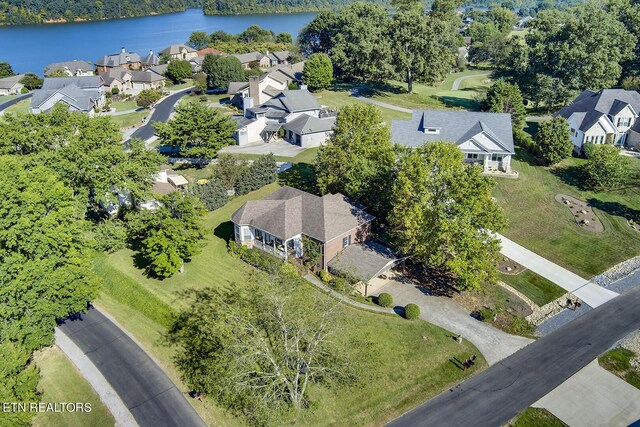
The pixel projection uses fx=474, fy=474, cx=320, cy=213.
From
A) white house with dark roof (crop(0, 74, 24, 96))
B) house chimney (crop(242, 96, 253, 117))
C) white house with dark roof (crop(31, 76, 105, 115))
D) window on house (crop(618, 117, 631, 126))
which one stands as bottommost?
white house with dark roof (crop(0, 74, 24, 96))

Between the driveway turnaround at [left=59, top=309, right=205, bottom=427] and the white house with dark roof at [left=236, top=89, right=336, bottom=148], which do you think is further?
the white house with dark roof at [left=236, top=89, right=336, bottom=148]

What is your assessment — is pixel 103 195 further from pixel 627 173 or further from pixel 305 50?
pixel 305 50

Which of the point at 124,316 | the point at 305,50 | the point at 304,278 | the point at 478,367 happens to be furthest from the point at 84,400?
the point at 305,50

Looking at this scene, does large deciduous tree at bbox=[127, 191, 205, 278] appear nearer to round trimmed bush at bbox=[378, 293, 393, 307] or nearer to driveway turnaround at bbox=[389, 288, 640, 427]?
round trimmed bush at bbox=[378, 293, 393, 307]

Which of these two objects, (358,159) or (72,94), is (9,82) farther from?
(358,159)

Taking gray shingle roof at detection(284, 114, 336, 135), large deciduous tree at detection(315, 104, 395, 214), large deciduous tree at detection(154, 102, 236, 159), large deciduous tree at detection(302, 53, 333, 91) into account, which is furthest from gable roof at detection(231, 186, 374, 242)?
large deciduous tree at detection(302, 53, 333, 91)

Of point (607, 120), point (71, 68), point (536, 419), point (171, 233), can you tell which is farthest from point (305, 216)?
point (71, 68)
